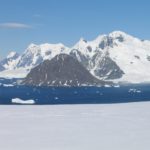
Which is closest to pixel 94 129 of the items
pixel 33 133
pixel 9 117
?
pixel 33 133

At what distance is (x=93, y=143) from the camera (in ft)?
76.2

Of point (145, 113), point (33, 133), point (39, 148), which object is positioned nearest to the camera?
point (39, 148)

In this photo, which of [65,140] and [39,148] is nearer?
[39,148]

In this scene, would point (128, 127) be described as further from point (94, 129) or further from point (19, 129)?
point (19, 129)

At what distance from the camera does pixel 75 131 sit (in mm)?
27172

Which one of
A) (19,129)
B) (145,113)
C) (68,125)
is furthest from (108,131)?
(145,113)

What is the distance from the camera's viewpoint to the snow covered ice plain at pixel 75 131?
74.2ft

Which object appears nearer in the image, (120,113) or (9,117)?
(9,117)

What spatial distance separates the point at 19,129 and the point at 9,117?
22.4 feet

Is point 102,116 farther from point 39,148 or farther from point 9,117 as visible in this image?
point 39,148

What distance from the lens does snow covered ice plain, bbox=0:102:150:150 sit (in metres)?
22.6

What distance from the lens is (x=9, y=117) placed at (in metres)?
34.5

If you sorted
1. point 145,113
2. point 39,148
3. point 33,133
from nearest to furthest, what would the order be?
point 39,148 < point 33,133 < point 145,113

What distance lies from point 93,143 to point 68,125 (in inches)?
263
